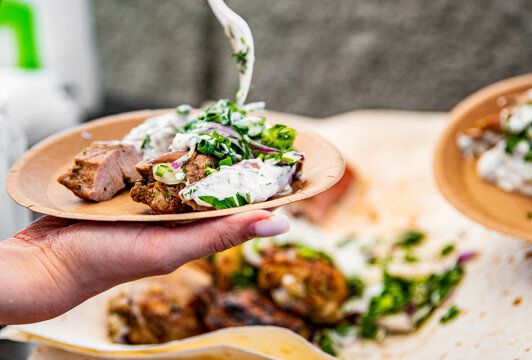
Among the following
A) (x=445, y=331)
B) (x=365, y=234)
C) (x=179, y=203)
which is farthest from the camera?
(x=365, y=234)

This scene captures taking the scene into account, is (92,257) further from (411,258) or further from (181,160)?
(411,258)

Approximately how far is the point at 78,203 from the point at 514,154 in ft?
4.73

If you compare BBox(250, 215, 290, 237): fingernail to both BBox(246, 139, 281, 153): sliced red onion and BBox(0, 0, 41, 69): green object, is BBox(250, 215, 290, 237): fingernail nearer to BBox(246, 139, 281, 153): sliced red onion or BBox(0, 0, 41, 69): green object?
BBox(246, 139, 281, 153): sliced red onion

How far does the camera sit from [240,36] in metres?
1.17

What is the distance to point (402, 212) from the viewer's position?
227 cm

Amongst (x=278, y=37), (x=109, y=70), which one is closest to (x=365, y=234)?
(x=278, y=37)

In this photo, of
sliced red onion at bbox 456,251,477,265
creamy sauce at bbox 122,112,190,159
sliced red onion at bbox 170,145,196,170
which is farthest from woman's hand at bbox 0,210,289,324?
sliced red onion at bbox 456,251,477,265

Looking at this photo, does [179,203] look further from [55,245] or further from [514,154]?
[514,154]

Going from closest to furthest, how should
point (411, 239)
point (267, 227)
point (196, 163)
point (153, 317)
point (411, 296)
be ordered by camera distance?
point (267, 227) → point (196, 163) → point (153, 317) → point (411, 296) → point (411, 239)

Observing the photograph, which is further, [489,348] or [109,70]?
[109,70]

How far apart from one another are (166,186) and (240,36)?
428 millimetres

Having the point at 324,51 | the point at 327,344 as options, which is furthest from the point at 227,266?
the point at 324,51

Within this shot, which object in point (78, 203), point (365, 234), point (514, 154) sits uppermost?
point (78, 203)

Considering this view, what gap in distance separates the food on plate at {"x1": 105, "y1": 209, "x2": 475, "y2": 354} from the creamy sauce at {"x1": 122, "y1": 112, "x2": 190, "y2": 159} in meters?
0.59
